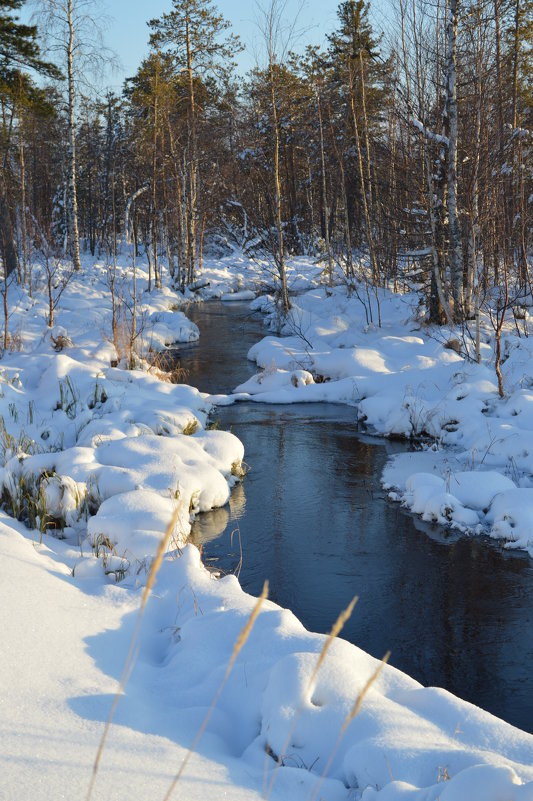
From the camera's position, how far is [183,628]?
383 centimetres

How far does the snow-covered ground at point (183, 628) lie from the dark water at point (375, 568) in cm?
42

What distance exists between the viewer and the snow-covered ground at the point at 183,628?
2295mm

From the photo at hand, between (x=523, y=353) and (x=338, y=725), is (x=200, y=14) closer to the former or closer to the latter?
(x=523, y=353)

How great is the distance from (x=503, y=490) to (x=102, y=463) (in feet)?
13.9

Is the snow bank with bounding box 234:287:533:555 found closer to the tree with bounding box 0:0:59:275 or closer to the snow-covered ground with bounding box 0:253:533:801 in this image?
the snow-covered ground with bounding box 0:253:533:801

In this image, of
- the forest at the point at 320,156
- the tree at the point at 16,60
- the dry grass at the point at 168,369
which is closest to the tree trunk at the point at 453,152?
the forest at the point at 320,156

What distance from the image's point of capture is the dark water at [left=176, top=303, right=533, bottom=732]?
4586 mm

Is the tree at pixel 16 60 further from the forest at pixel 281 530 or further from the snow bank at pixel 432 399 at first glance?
the snow bank at pixel 432 399

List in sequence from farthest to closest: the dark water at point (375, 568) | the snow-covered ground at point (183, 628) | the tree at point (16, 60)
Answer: the tree at point (16, 60)
the dark water at point (375, 568)
the snow-covered ground at point (183, 628)

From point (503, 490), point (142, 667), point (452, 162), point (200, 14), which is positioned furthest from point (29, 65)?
point (142, 667)

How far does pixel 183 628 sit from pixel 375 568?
2.57 metres

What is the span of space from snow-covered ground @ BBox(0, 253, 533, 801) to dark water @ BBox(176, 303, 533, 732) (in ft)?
1.37

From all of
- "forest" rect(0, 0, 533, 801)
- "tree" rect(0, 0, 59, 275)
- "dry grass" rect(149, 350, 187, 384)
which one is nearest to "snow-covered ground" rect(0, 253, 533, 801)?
"forest" rect(0, 0, 533, 801)

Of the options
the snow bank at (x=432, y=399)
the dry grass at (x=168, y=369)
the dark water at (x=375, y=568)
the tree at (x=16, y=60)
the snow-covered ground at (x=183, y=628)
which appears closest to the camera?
the snow-covered ground at (x=183, y=628)
